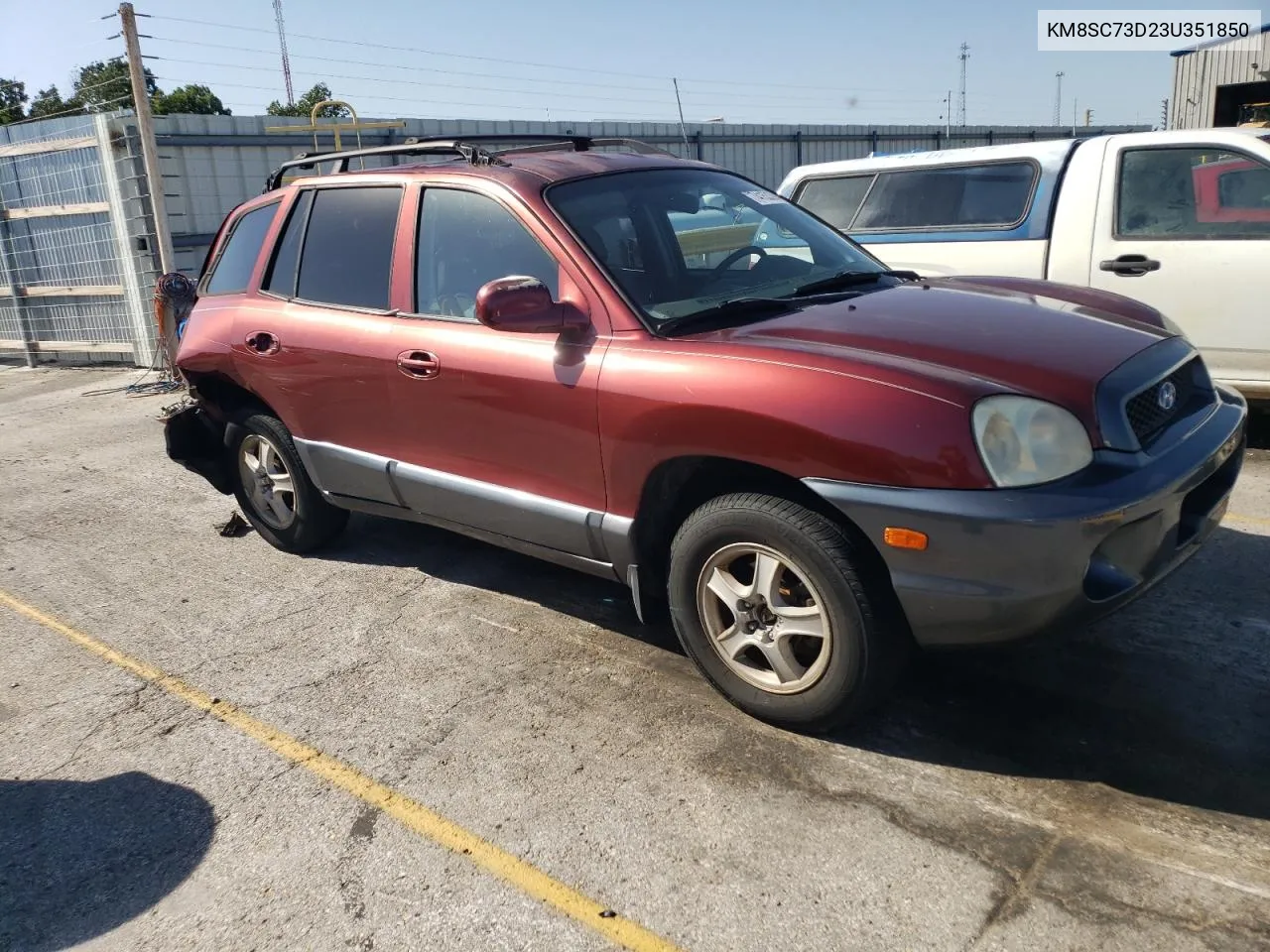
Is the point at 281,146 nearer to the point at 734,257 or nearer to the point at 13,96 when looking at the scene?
the point at 734,257

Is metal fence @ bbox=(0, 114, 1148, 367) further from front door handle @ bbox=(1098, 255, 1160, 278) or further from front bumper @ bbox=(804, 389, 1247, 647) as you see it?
front bumper @ bbox=(804, 389, 1247, 647)

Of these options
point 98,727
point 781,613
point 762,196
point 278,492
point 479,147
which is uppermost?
point 479,147

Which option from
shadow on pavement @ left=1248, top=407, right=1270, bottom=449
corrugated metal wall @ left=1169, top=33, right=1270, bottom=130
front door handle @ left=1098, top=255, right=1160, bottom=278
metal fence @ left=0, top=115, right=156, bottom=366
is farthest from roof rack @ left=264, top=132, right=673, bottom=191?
corrugated metal wall @ left=1169, top=33, right=1270, bottom=130

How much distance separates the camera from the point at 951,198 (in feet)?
21.3

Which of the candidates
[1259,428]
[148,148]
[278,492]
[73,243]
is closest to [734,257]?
[278,492]

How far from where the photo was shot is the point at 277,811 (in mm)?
3018

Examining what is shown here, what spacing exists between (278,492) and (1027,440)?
376 cm

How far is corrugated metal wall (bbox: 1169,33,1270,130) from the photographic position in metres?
19.6

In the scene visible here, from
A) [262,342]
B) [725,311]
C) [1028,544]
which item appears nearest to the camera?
[1028,544]

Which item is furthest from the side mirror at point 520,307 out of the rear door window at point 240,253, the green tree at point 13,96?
the green tree at point 13,96

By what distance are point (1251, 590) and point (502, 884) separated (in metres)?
3.16

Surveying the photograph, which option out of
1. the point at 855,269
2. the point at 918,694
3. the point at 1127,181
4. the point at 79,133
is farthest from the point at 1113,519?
the point at 79,133

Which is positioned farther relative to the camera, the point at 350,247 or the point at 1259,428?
the point at 1259,428

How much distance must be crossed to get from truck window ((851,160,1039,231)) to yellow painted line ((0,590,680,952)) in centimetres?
503
